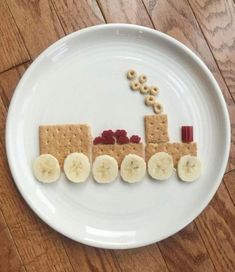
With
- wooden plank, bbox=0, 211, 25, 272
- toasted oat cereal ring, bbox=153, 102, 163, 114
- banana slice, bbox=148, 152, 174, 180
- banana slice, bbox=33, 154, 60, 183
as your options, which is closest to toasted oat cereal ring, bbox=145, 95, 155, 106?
toasted oat cereal ring, bbox=153, 102, 163, 114

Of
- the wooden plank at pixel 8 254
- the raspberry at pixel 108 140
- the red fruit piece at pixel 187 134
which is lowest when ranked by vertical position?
the wooden plank at pixel 8 254

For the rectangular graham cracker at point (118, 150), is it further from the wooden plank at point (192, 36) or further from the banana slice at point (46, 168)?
A: the wooden plank at point (192, 36)

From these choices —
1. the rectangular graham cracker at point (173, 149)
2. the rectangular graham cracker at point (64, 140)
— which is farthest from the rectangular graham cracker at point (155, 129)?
the rectangular graham cracker at point (64, 140)

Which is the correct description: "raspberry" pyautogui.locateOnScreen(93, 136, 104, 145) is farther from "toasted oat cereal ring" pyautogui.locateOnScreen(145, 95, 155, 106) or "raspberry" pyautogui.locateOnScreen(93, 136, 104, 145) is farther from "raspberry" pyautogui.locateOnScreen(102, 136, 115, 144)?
"toasted oat cereal ring" pyautogui.locateOnScreen(145, 95, 155, 106)

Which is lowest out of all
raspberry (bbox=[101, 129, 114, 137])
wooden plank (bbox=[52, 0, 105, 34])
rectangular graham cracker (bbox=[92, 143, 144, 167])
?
rectangular graham cracker (bbox=[92, 143, 144, 167])

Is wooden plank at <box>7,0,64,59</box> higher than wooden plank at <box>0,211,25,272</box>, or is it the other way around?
wooden plank at <box>7,0,64,59</box>

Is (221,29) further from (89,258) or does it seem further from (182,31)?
(89,258)

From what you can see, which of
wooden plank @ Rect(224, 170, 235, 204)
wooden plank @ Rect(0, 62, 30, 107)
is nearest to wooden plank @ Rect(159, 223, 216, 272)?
wooden plank @ Rect(224, 170, 235, 204)
